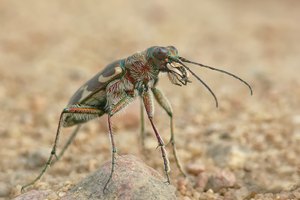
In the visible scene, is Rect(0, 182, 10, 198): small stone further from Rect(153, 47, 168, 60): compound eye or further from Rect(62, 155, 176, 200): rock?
Rect(153, 47, 168, 60): compound eye

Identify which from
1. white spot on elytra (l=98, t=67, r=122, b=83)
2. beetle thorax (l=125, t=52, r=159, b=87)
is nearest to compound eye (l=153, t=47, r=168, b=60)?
beetle thorax (l=125, t=52, r=159, b=87)

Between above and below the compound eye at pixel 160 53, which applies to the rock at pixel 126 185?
below

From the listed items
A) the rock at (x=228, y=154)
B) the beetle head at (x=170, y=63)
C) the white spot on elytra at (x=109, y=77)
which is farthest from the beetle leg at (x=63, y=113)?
the rock at (x=228, y=154)

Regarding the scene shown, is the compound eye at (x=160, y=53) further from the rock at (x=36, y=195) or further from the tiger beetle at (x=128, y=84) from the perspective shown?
the rock at (x=36, y=195)

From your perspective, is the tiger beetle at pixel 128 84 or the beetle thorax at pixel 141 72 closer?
the tiger beetle at pixel 128 84

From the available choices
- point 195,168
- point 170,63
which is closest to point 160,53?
point 170,63

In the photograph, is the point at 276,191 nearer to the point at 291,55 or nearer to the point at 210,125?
the point at 210,125

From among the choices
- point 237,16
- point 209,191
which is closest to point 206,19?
point 237,16
